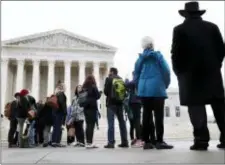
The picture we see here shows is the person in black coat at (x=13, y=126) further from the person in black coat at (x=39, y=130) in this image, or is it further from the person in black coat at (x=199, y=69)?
the person in black coat at (x=199, y=69)

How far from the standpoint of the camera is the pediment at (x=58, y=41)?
155 ft

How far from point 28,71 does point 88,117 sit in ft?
148

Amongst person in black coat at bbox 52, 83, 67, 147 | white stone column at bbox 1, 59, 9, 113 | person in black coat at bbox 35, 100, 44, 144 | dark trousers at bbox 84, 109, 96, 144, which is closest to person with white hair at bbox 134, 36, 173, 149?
dark trousers at bbox 84, 109, 96, 144

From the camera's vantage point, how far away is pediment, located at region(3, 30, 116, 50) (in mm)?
47250

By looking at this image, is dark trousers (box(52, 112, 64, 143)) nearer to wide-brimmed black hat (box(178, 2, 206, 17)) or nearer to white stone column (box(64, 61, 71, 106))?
wide-brimmed black hat (box(178, 2, 206, 17))

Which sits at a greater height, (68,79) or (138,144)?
(68,79)

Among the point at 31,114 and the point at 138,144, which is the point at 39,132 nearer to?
the point at 31,114

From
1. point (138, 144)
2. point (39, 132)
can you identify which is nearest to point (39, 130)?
point (39, 132)

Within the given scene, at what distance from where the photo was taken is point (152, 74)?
6.39 m

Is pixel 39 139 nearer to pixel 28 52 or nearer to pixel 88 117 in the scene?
pixel 88 117

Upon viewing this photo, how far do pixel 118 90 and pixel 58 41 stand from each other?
136ft

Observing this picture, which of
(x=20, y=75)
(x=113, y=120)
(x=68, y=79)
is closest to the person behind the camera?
(x=113, y=120)

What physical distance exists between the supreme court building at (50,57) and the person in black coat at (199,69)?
41664 mm

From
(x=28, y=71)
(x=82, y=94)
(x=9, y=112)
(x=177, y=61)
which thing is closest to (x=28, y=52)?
(x=28, y=71)
